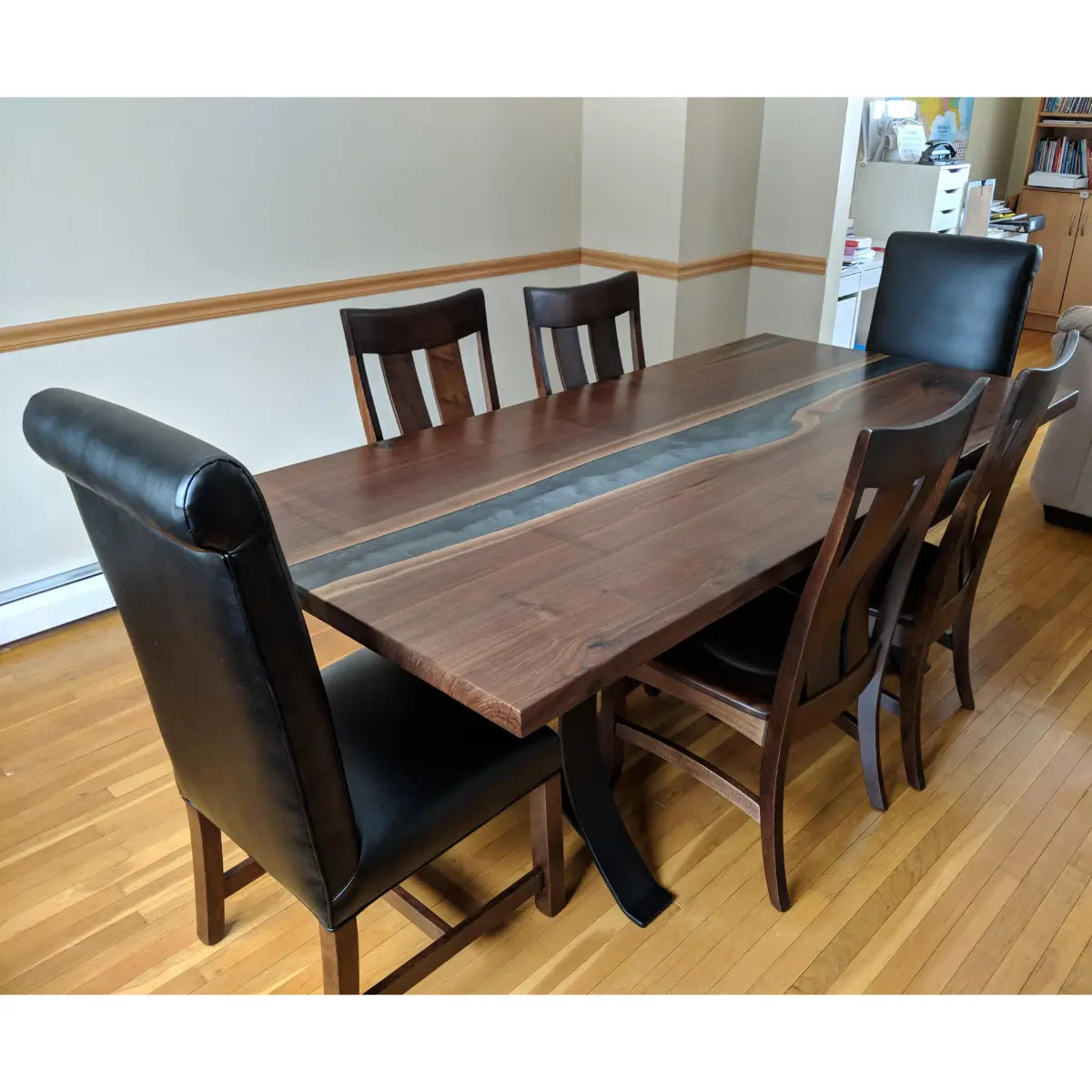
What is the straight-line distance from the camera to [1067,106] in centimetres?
570

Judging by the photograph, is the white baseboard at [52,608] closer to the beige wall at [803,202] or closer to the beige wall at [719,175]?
the beige wall at [719,175]

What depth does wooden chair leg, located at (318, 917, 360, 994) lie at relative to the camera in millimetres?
1271

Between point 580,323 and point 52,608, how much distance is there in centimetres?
165

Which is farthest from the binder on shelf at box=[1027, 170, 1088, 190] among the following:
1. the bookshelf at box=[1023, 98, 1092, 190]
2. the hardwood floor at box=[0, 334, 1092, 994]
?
the hardwood floor at box=[0, 334, 1092, 994]

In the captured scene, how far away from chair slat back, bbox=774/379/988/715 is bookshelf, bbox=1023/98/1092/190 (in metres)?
5.20

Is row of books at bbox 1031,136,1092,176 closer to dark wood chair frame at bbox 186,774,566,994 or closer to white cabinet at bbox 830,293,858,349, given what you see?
white cabinet at bbox 830,293,858,349

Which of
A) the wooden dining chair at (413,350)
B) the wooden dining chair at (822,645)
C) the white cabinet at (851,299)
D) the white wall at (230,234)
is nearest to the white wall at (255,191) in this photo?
the white wall at (230,234)

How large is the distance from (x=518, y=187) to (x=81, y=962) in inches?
111

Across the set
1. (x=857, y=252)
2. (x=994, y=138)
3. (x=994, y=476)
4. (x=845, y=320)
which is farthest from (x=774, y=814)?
(x=994, y=138)

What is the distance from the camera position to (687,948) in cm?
164

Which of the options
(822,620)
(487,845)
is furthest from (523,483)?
(487,845)

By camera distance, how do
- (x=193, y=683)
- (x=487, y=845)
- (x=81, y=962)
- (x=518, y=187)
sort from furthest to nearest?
(x=518, y=187)
(x=487, y=845)
(x=81, y=962)
(x=193, y=683)

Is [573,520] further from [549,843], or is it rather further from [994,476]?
[994,476]
